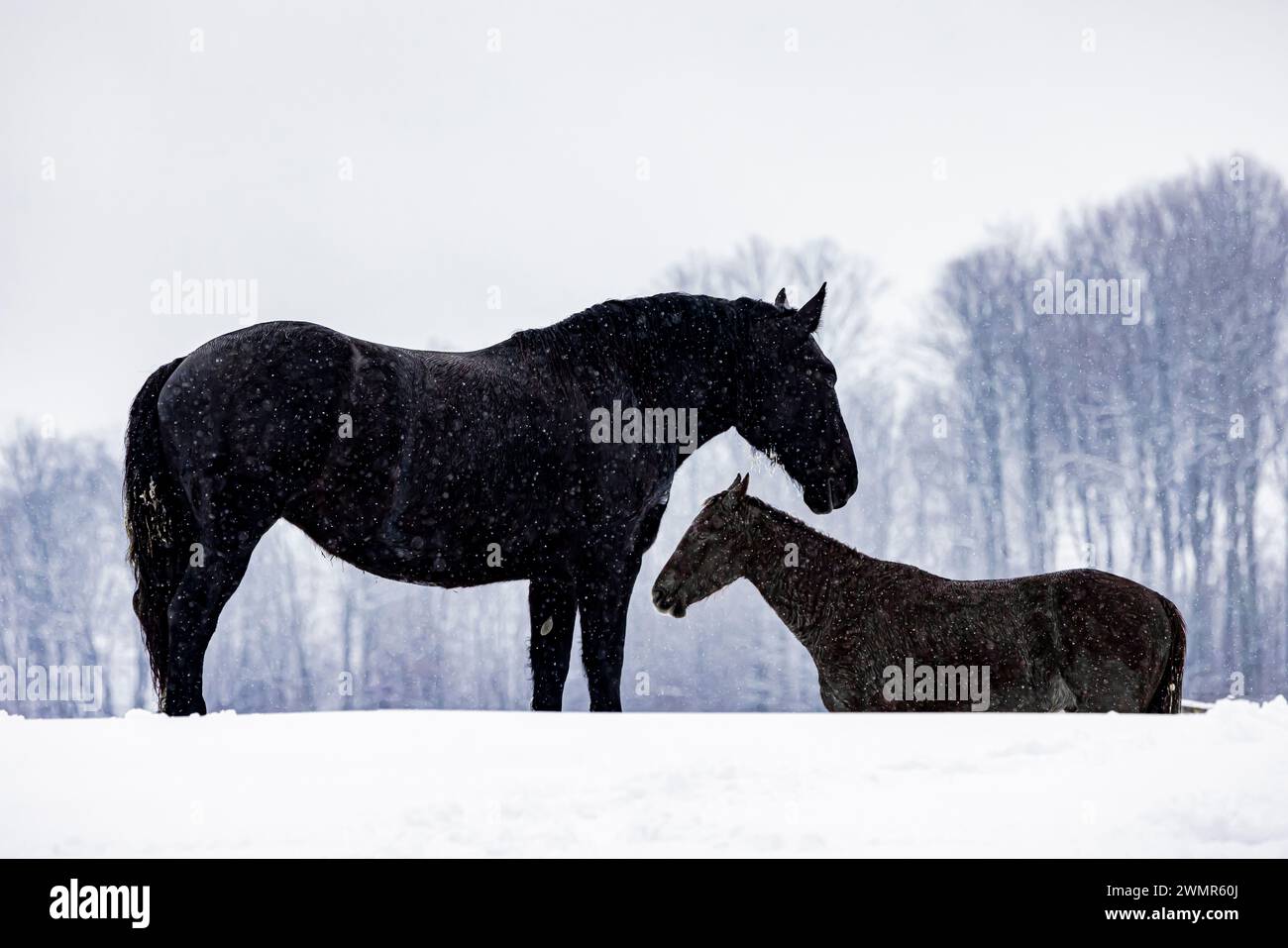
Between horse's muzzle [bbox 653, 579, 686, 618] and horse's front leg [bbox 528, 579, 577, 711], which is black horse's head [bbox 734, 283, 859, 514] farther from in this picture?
horse's front leg [bbox 528, 579, 577, 711]

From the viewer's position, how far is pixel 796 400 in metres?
6.18

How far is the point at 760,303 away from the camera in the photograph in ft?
20.5

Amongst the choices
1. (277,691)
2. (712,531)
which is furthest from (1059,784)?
(277,691)

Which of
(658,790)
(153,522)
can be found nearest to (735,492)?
(658,790)

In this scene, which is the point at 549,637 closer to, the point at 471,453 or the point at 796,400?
the point at 471,453

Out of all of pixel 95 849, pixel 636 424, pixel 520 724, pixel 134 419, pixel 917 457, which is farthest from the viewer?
pixel 917 457

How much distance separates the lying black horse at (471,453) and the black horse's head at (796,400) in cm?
1

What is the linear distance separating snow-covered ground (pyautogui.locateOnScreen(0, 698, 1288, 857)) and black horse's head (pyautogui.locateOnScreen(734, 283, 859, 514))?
188 centimetres

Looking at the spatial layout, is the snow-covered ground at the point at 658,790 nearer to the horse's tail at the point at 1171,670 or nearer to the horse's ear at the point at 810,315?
the horse's tail at the point at 1171,670

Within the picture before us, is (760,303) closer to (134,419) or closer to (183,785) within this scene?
(134,419)

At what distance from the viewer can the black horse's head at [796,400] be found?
20.2 feet

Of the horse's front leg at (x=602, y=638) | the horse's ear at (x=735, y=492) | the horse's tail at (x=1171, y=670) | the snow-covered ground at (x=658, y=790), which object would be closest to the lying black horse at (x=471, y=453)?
the horse's front leg at (x=602, y=638)

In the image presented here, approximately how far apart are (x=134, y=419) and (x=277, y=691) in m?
7.10

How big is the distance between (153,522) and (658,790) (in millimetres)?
2724
